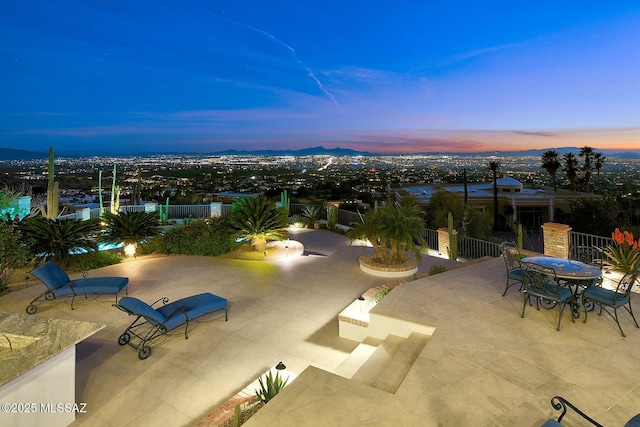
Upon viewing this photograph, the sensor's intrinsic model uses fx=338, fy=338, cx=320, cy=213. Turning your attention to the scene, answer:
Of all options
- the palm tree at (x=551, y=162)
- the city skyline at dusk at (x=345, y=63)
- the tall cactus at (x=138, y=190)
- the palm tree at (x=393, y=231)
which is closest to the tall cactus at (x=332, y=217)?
the palm tree at (x=393, y=231)

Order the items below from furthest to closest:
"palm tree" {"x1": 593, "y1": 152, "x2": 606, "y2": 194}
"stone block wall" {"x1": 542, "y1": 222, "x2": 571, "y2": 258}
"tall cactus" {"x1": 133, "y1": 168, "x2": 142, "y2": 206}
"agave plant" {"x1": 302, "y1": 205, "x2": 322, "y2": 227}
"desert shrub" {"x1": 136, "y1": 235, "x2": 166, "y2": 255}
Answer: "palm tree" {"x1": 593, "y1": 152, "x2": 606, "y2": 194} → "tall cactus" {"x1": 133, "y1": 168, "x2": 142, "y2": 206} → "agave plant" {"x1": 302, "y1": 205, "x2": 322, "y2": 227} → "desert shrub" {"x1": 136, "y1": 235, "x2": 166, "y2": 255} → "stone block wall" {"x1": 542, "y1": 222, "x2": 571, "y2": 258}

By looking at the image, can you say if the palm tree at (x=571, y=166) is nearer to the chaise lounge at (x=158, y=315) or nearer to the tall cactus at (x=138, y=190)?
the tall cactus at (x=138, y=190)

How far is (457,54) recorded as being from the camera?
1831 centimetres

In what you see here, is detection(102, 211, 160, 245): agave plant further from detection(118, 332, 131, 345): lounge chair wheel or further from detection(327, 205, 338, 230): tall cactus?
detection(327, 205, 338, 230): tall cactus

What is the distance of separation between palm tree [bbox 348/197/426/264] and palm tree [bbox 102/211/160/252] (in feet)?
19.9

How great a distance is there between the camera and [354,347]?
16.2 feet

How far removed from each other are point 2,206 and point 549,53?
23162 millimetres

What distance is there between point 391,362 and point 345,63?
22.0 meters

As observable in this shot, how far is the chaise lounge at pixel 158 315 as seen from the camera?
181 inches

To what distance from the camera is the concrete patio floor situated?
2.95 metres

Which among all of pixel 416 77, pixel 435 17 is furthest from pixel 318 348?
pixel 416 77

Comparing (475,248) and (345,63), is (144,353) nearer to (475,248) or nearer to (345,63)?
(475,248)

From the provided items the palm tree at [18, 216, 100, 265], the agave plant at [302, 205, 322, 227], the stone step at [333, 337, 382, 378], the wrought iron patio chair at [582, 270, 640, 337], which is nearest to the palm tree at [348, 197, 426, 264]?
the stone step at [333, 337, 382, 378]

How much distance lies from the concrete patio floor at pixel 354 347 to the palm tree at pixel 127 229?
2.72 metres
